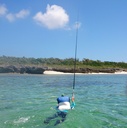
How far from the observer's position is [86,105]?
78.9 ft

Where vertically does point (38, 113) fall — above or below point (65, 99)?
below

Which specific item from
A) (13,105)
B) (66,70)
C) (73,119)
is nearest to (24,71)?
(66,70)

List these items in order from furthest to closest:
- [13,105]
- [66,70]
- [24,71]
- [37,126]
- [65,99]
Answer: [66,70]
[24,71]
[13,105]
[65,99]
[37,126]

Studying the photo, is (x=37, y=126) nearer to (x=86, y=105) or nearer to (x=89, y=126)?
(x=89, y=126)

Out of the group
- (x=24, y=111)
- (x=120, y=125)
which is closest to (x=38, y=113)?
(x=24, y=111)

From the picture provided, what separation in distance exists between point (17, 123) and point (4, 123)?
33.3 inches

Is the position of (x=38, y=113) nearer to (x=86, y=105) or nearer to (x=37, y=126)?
(x=37, y=126)

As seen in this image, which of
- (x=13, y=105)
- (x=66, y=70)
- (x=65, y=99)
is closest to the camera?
(x=65, y=99)

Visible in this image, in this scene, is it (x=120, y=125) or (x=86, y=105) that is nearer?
(x=120, y=125)

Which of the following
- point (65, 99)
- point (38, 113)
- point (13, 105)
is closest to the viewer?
point (65, 99)

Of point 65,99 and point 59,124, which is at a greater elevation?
point 65,99

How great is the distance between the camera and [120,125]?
1648 cm

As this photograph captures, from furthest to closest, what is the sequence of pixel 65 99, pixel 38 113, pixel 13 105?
pixel 13 105
pixel 38 113
pixel 65 99

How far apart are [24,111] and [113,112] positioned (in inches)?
282
